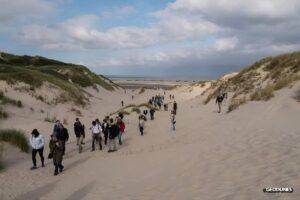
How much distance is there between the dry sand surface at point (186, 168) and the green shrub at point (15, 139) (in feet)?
1.73

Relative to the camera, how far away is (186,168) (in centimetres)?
1223

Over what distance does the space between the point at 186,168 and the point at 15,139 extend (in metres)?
10.5

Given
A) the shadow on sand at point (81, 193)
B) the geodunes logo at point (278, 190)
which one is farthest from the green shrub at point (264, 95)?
the geodunes logo at point (278, 190)

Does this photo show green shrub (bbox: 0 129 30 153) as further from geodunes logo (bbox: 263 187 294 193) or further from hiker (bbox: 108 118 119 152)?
geodunes logo (bbox: 263 187 294 193)

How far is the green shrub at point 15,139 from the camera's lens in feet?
62.5

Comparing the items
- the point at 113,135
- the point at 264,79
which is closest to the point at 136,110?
the point at 264,79

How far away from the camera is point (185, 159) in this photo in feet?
45.3

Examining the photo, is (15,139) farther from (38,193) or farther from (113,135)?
(38,193)

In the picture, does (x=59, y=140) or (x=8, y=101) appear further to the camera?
(x=8, y=101)

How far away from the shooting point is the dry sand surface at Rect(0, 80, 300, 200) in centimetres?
923

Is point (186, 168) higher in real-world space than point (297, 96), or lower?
lower

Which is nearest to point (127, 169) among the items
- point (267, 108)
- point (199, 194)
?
point (199, 194)

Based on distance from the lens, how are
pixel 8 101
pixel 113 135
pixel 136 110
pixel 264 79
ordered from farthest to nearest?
pixel 136 110
pixel 264 79
pixel 8 101
pixel 113 135

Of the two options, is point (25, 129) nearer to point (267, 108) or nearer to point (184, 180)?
point (267, 108)
